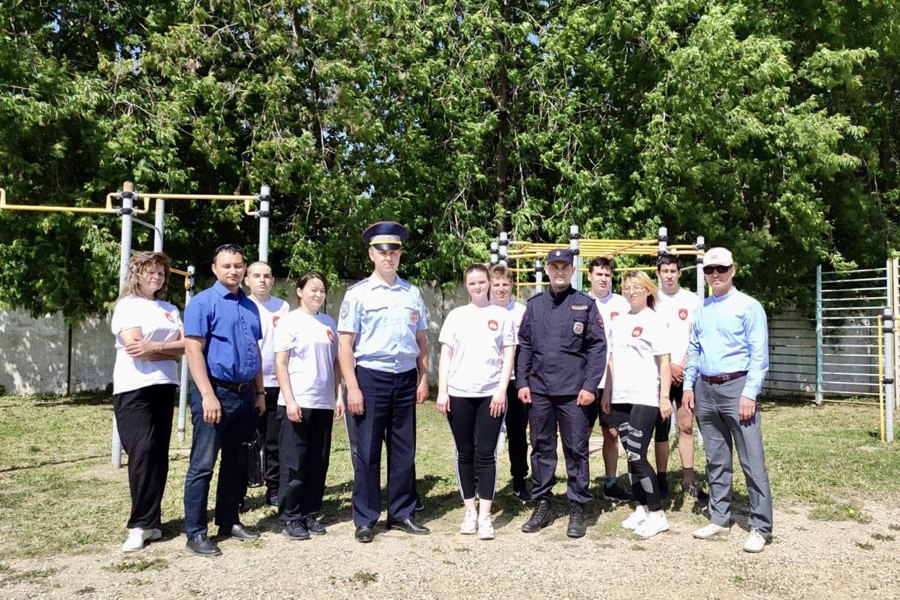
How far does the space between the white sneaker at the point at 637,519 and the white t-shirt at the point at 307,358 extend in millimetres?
2238

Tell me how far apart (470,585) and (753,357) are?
2.34 m

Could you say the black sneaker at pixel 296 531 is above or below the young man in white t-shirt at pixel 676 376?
below

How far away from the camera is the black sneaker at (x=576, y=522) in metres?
5.16

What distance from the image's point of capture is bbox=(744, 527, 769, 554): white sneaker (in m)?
4.78

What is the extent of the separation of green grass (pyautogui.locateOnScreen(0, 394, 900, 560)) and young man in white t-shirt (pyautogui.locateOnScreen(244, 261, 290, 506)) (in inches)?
10.5

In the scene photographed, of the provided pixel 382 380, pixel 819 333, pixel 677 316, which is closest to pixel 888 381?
pixel 677 316

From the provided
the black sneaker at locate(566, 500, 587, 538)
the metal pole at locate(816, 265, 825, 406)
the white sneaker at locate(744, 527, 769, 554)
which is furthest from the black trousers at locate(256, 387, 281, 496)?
the metal pole at locate(816, 265, 825, 406)

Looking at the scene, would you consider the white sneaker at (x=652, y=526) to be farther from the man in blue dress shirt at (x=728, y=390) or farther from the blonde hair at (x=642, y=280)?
the blonde hair at (x=642, y=280)

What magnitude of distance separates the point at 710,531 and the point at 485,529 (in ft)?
4.96

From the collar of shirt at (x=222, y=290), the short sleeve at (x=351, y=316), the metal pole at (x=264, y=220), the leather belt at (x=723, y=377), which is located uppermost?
the metal pole at (x=264, y=220)

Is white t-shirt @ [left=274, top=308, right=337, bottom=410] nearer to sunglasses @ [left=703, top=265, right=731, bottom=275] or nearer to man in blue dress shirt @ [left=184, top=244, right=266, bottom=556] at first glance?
man in blue dress shirt @ [left=184, top=244, right=266, bottom=556]

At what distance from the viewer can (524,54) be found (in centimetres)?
1472

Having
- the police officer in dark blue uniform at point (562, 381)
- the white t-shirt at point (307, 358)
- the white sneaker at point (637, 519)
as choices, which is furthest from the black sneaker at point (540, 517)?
the white t-shirt at point (307, 358)

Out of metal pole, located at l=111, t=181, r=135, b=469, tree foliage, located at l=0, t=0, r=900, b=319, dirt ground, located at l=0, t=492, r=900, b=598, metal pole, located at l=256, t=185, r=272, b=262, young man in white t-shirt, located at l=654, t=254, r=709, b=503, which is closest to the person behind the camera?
dirt ground, located at l=0, t=492, r=900, b=598
